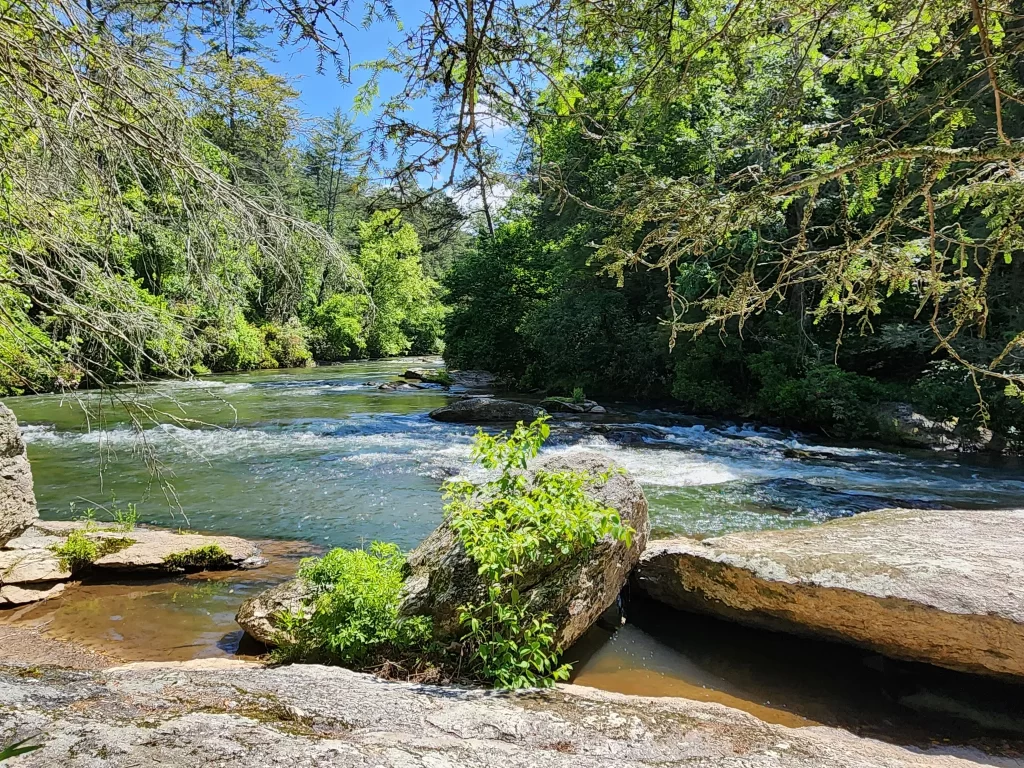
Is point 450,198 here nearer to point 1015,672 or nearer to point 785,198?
point 785,198

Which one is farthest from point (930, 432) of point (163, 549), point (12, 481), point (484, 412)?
point (12, 481)

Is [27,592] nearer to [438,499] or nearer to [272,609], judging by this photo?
[272,609]

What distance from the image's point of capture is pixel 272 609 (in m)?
4.49

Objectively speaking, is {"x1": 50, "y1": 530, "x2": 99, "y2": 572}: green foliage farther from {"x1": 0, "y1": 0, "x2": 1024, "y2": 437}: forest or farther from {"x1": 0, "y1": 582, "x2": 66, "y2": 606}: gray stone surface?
{"x1": 0, "y1": 0, "x2": 1024, "y2": 437}: forest

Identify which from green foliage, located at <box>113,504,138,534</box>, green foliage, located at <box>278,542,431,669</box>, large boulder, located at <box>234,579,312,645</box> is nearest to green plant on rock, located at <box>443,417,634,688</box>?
green foliage, located at <box>278,542,431,669</box>

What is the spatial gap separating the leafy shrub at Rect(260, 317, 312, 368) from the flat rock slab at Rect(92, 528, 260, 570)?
2357 centimetres

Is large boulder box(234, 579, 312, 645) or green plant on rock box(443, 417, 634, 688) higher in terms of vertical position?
green plant on rock box(443, 417, 634, 688)

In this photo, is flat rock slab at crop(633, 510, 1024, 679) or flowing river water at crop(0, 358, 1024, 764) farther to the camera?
flowing river water at crop(0, 358, 1024, 764)

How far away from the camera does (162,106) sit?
265cm

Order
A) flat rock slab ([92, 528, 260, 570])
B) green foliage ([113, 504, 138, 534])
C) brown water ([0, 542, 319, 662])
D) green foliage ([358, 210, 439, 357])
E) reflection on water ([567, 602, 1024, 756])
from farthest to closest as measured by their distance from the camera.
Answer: green foliage ([358, 210, 439, 357]), green foliage ([113, 504, 138, 534]), flat rock slab ([92, 528, 260, 570]), brown water ([0, 542, 319, 662]), reflection on water ([567, 602, 1024, 756])

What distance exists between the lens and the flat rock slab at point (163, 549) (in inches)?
229

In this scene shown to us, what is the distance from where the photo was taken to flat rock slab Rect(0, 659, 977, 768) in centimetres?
203

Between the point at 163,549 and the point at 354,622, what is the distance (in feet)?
10.8

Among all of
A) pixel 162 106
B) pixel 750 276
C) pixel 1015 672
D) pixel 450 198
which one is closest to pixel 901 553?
pixel 1015 672
